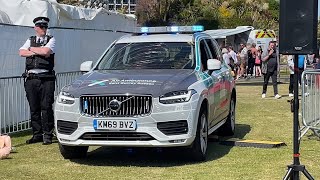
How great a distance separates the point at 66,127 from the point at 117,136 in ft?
2.42

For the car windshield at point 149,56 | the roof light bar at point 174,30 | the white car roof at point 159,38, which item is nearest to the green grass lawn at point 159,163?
the car windshield at point 149,56

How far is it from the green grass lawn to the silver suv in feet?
0.99

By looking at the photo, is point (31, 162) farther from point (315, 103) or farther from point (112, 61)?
point (315, 103)

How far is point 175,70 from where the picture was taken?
27.3ft

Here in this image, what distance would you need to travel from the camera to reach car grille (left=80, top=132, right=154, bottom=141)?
24.1 ft

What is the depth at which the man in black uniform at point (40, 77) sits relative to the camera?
9.18 m

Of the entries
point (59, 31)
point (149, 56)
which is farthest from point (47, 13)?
point (149, 56)

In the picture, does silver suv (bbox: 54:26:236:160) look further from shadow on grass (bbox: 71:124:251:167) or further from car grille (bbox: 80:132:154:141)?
shadow on grass (bbox: 71:124:251:167)

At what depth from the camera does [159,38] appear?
9.09 meters

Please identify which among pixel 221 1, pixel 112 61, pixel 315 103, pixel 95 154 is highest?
pixel 221 1

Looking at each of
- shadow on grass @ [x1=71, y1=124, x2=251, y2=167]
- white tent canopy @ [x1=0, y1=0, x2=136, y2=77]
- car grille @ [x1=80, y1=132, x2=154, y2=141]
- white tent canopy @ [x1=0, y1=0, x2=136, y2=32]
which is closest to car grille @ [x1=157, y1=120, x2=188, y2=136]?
car grille @ [x1=80, y1=132, x2=154, y2=141]

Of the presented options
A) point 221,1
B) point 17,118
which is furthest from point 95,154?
point 221,1

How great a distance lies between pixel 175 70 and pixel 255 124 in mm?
4116

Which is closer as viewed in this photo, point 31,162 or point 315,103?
point 31,162
